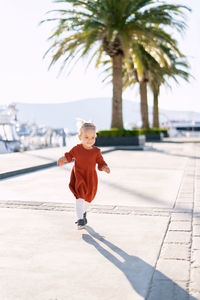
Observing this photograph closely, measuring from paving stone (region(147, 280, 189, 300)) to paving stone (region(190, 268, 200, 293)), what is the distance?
75 millimetres

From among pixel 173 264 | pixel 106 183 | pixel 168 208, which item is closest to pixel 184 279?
pixel 173 264

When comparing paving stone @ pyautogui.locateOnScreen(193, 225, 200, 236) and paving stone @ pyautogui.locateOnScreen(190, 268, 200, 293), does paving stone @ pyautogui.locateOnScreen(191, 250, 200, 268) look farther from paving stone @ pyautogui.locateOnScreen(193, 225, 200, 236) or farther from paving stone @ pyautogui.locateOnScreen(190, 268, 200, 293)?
paving stone @ pyautogui.locateOnScreen(193, 225, 200, 236)

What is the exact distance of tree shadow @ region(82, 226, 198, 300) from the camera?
2465 mm

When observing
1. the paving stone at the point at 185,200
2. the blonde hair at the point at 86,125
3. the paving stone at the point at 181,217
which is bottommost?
the paving stone at the point at 185,200

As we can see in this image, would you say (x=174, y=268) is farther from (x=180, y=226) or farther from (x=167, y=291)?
(x=180, y=226)

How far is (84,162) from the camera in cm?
416

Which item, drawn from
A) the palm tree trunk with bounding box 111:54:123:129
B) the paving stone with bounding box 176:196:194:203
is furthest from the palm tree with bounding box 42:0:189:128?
the paving stone with bounding box 176:196:194:203

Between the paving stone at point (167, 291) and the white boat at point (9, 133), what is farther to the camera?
the white boat at point (9, 133)

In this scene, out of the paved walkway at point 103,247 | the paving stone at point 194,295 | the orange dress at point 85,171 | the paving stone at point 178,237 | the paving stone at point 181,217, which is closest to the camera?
the paving stone at point 194,295

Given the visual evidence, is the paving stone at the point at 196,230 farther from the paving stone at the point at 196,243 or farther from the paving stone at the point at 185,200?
the paving stone at the point at 185,200

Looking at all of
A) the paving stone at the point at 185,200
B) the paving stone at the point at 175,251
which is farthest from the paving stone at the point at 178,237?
the paving stone at the point at 185,200

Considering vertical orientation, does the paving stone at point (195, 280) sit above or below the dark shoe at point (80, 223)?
below

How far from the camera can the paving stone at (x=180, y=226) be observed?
4.02m

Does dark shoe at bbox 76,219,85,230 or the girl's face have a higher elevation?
the girl's face
